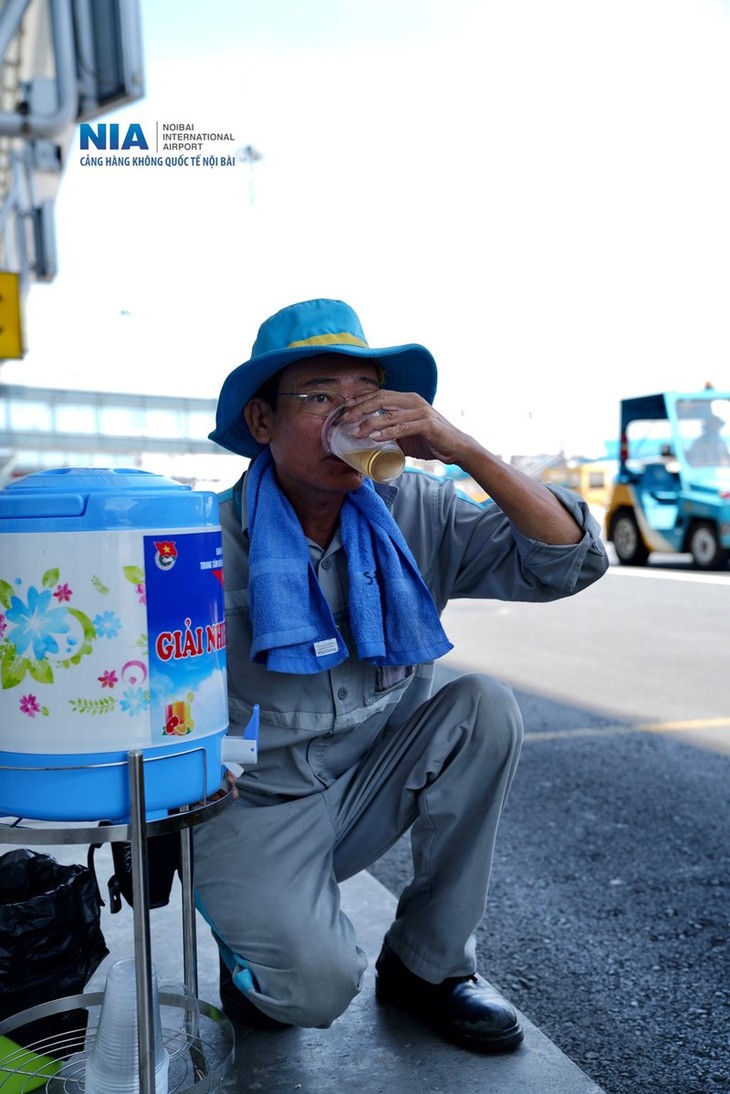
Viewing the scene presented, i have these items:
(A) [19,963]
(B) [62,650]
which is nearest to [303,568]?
(B) [62,650]

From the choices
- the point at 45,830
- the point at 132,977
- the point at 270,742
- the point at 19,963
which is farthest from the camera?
the point at 270,742

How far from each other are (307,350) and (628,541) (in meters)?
11.6

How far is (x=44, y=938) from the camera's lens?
5.92 ft

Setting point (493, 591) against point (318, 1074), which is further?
point (493, 591)

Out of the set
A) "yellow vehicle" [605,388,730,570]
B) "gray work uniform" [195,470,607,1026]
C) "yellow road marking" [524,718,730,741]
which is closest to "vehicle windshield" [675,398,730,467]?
"yellow vehicle" [605,388,730,570]

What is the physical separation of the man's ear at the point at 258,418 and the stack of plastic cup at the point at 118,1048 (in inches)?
44.1

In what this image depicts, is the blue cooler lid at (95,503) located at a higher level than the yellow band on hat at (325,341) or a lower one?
lower

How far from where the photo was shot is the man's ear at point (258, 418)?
2207mm

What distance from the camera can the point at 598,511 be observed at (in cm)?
2494

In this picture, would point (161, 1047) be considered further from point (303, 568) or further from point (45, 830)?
point (303, 568)

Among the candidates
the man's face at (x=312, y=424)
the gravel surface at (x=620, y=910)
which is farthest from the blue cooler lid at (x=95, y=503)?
the gravel surface at (x=620, y=910)

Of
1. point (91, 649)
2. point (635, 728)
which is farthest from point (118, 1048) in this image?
point (635, 728)

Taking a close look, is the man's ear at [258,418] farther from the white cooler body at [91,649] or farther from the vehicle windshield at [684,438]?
the vehicle windshield at [684,438]

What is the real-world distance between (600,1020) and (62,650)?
1594 millimetres
